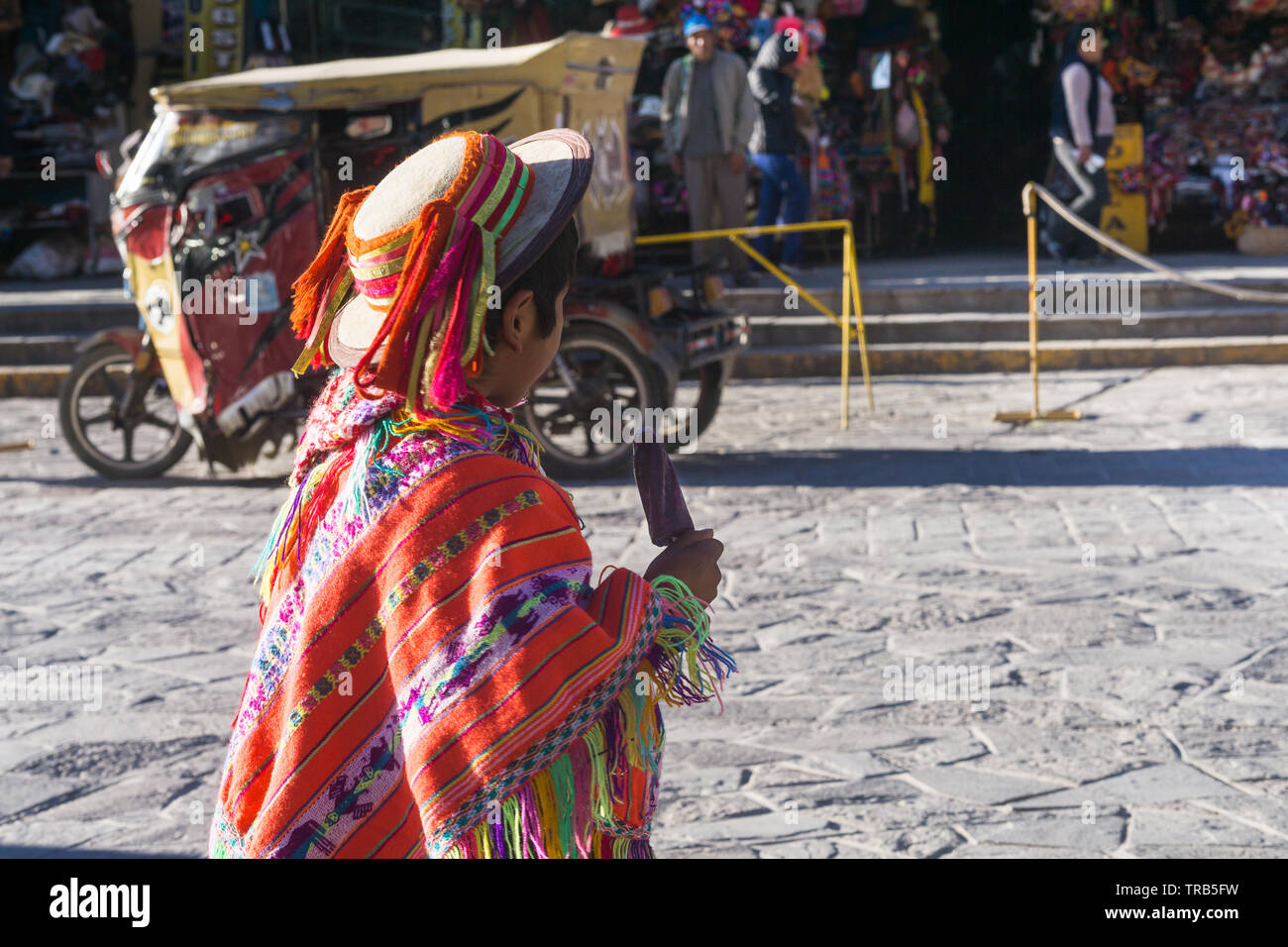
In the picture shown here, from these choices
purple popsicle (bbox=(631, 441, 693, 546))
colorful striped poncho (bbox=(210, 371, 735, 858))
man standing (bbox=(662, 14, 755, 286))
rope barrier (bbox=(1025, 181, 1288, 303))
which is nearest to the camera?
colorful striped poncho (bbox=(210, 371, 735, 858))

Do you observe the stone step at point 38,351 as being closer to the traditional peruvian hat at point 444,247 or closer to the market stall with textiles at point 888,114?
the market stall with textiles at point 888,114

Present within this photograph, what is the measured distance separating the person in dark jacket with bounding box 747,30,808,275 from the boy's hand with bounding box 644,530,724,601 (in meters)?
11.5

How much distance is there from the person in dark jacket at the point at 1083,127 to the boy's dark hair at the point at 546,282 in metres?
12.6

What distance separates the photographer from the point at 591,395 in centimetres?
839

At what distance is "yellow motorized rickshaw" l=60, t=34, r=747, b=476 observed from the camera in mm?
8117

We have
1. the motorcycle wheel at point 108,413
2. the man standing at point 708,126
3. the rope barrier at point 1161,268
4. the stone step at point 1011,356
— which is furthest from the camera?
the man standing at point 708,126

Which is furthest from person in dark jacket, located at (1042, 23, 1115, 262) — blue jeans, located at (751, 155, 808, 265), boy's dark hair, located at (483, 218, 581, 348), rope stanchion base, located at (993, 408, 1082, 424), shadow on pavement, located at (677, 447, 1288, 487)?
boy's dark hair, located at (483, 218, 581, 348)

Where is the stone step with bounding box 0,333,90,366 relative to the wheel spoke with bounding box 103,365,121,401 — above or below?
below

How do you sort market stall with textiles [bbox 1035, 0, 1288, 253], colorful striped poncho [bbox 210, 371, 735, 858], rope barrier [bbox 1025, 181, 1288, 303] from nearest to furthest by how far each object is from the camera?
1. colorful striped poncho [bbox 210, 371, 735, 858]
2. rope barrier [bbox 1025, 181, 1288, 303]
3. market stall with textiles [bbox 1035, 0, 1288, 253]

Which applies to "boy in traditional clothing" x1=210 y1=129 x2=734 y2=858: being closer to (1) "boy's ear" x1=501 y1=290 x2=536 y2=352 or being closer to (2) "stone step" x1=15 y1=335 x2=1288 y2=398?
(1) "boy's ear" x1=501 y1=290 x2=536 y2=352

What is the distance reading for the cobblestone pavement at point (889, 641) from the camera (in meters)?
4.09

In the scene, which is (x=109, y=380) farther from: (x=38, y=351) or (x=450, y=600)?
(x=450, y=600)

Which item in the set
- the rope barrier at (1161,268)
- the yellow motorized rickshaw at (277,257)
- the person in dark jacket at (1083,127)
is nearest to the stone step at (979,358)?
the rope barrier at (1161,268)
